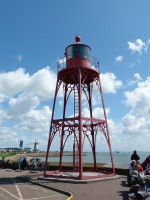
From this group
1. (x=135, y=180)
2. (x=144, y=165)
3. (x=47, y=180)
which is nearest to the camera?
(x=135, y=180)

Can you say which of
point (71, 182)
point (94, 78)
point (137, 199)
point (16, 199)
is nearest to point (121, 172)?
point (71, 182)

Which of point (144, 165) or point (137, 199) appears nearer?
point (137, 199)

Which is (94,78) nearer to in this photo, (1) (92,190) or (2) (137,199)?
(1) (92,190)

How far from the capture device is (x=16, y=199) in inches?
518

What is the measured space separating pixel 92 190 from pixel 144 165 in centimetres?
392

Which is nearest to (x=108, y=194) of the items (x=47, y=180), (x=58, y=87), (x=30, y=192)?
(x=30, y=192)

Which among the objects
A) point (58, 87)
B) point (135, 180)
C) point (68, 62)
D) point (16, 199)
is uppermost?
point (68, 62)

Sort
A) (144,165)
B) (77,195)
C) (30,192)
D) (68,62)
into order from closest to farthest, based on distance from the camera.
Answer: (77,195) → (30,192) → (144,165) → (68,62)

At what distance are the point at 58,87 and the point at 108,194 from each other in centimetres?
1235

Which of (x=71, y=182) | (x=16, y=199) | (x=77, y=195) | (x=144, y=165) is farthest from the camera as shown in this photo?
(x=71, y=182)

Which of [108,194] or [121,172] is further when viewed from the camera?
[121,172]

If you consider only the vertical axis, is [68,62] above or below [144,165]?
above

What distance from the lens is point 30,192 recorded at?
15.4 meters

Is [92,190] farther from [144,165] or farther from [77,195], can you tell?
[144,165]
